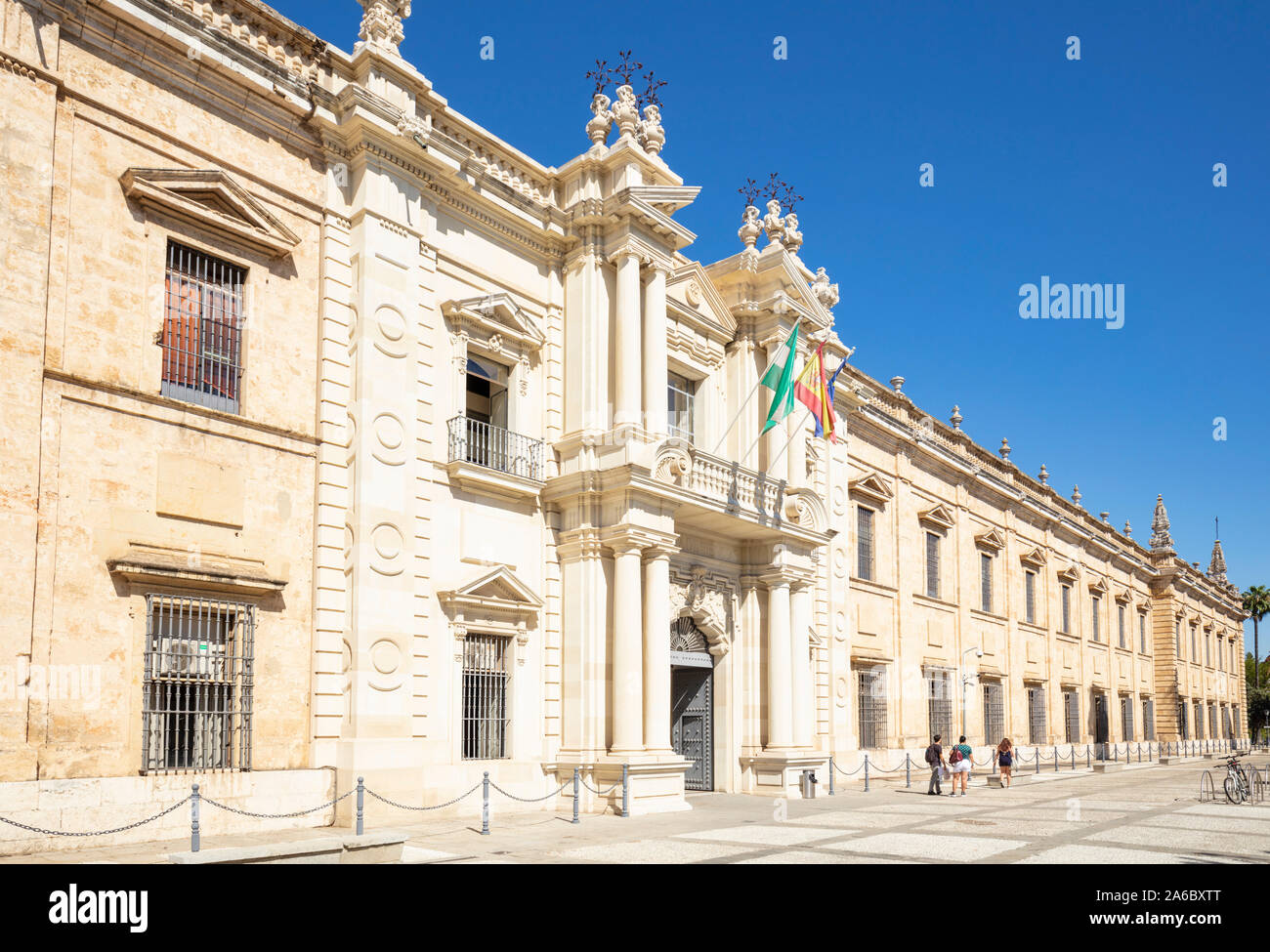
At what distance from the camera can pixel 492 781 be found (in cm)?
1797

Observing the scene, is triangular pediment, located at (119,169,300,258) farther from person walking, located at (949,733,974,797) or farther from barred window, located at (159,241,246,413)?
person walking, located at (949,733,974,797)

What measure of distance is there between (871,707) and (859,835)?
15.5m

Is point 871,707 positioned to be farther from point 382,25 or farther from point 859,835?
point 382,25

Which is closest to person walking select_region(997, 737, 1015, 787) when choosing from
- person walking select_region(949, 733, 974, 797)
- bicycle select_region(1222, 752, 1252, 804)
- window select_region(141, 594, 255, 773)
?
person walking select_region(949, 733, 974, 797)

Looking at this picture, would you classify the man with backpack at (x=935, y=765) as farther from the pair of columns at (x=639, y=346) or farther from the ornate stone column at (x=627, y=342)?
the ornate stone column at (x=627, y=342)

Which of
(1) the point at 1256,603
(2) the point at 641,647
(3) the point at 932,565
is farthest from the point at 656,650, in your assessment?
(1) the point at 1256,603

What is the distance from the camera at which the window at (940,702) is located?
1332 inches

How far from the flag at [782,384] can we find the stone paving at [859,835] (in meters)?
7.84

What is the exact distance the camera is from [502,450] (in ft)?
63.8

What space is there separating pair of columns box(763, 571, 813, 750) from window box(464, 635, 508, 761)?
6.94 metres

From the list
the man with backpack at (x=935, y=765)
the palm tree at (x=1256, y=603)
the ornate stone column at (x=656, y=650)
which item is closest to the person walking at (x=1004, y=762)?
the man with backpack at (x=935, y=765)

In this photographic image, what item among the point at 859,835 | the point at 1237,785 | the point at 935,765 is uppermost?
the point at 859,835
